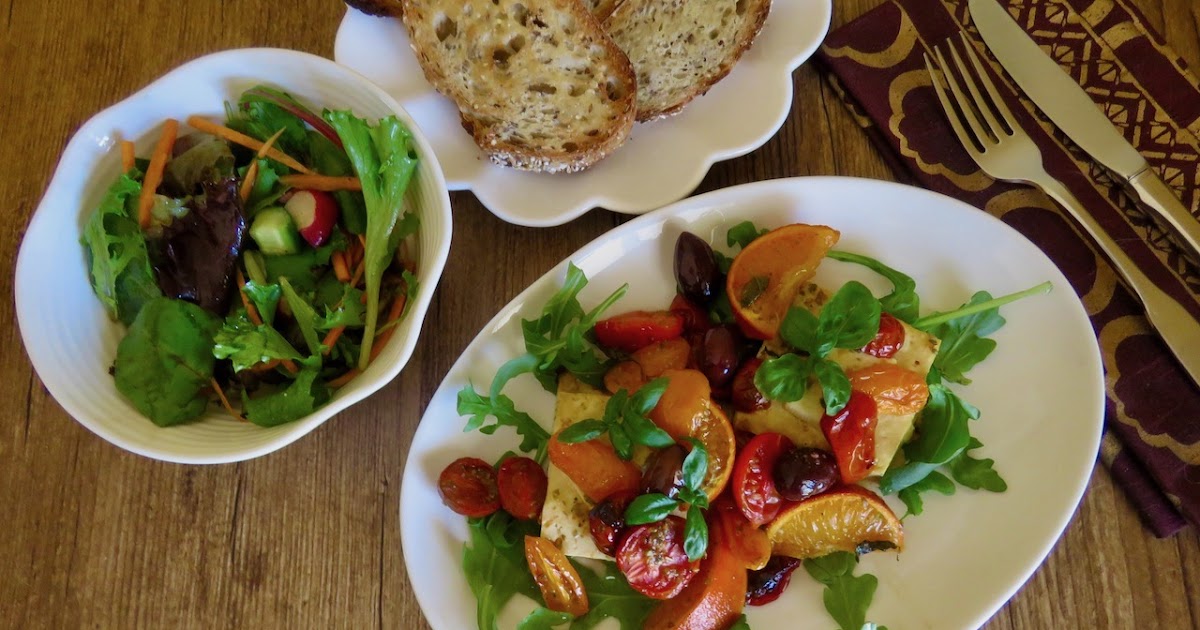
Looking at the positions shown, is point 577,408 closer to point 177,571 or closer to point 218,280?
point 218,280

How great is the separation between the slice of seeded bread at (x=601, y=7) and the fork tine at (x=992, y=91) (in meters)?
0.54

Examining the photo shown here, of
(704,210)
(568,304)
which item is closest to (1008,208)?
(704,210)

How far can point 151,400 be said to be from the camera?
0.86 metres

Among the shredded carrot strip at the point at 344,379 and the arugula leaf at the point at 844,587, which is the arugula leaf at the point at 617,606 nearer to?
the arugula leaf at the point at 844,587

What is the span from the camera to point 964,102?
1.11 meters

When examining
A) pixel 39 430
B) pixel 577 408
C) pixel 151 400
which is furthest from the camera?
pixel 39 430

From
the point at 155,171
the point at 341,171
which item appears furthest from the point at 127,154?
the point at 341,171

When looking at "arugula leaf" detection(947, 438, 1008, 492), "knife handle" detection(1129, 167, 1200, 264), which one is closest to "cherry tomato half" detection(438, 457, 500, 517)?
"arugula leaf" detection(947, 438, 1008, 492)

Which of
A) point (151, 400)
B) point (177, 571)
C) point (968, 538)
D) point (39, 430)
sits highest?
point (151, 400)

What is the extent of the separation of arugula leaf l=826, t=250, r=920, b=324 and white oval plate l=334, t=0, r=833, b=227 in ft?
0.66

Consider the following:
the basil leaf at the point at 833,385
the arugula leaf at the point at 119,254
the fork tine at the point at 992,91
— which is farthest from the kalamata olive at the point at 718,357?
the arugula leaf at the point at 119,254

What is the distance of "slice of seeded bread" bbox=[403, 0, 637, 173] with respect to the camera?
99 cm

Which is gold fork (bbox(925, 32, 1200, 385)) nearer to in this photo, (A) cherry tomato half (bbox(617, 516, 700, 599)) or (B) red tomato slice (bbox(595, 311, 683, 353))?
(B) red tomato slice (bbox(595, 311, 683, 353))

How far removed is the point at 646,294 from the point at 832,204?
0.28 meters
